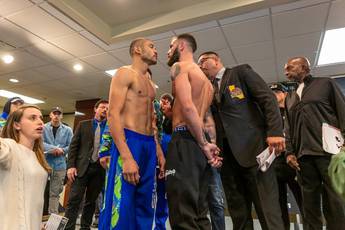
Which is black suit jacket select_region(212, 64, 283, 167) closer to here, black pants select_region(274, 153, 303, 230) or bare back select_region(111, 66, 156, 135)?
bare back select_region(111, 66, 156, 135)

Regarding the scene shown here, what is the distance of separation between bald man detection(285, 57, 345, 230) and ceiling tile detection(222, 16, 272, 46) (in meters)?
1.58

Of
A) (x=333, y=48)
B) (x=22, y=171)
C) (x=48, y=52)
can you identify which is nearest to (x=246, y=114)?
(x=22, y=171)

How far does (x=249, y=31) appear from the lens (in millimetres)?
3947

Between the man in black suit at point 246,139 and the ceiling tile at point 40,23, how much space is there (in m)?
2.85

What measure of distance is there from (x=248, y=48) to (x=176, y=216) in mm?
3666

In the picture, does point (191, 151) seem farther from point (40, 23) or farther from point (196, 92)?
point (40, 23)

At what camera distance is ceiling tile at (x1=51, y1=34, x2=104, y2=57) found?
418 cm

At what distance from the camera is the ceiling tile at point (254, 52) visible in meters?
4.38

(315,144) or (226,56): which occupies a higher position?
(226,56)

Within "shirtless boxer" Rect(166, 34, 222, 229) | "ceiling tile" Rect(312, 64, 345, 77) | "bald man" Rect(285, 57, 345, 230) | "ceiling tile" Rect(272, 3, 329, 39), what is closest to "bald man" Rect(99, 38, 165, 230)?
"shirtless boxer" Rect(166, 34, 222, 229)

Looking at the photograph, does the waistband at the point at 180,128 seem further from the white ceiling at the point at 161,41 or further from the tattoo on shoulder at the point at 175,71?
the white ceiling at the point at 161,41

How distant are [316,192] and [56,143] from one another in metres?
3.36

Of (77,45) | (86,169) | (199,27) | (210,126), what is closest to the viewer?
(210,126)

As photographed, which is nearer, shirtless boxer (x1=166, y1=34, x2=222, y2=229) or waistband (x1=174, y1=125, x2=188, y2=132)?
shirtless boxer (x1=166, y1=34, x2=222, y2=229)
